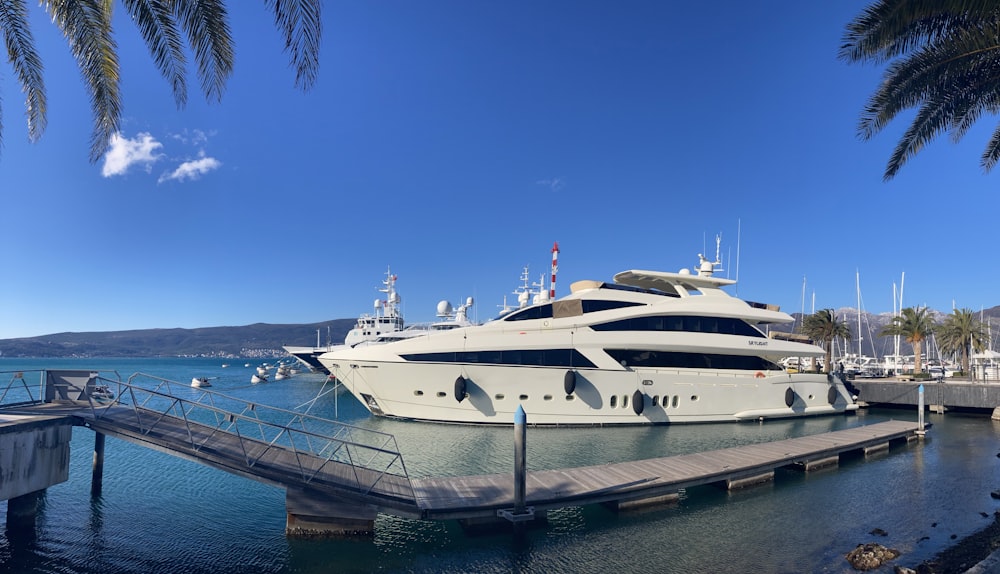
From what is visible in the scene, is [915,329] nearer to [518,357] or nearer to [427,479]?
[518,357]

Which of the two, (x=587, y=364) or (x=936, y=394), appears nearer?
(x=587, y=364)

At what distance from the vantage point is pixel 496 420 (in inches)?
861

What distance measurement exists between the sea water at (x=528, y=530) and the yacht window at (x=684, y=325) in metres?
6.04

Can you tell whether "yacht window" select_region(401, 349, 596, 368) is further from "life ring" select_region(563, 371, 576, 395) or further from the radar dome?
the radar dome

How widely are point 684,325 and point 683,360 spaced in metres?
1.56

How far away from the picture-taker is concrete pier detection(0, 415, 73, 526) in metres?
8.85

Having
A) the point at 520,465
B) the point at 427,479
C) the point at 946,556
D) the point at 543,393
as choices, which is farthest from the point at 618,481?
the point at 543,393

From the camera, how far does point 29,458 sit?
30.5 ft

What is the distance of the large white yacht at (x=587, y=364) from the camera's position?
21688 millimetres

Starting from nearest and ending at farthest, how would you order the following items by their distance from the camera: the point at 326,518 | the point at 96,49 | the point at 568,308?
the point at 96,49 → the point at 326,518 → the point at 568,308

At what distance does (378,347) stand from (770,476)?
15.1 m

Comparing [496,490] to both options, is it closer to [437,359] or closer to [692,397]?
[437,359]

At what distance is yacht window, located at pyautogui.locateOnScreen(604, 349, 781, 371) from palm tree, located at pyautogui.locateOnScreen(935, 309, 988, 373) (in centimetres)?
2830

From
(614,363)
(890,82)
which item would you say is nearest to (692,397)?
(614,363)
